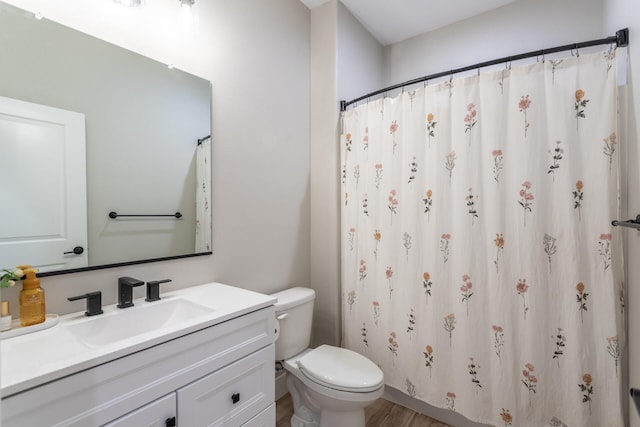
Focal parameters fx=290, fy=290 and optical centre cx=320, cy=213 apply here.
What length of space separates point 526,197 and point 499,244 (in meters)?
0.26

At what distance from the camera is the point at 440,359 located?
165cm

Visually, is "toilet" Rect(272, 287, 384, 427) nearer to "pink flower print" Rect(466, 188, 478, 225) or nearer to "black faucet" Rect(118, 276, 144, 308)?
"black faucet" Rect(118, 276, 144, 308)

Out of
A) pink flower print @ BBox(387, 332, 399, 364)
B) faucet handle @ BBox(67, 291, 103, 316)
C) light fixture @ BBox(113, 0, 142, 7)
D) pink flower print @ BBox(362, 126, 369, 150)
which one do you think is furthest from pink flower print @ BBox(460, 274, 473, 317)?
light fixture @ BBox(113, 0, 142, 7)

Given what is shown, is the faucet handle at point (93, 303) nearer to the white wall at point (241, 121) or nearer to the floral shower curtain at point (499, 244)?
the white wall at point (241, 121)

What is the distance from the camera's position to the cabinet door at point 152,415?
0.81 m

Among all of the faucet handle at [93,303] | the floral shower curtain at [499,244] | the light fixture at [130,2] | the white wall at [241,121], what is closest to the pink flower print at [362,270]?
the floral shower curtain at [499,244]

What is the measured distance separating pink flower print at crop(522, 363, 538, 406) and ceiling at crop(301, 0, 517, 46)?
2.30 metres

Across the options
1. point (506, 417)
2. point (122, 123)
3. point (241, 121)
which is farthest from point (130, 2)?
point (506, 417)

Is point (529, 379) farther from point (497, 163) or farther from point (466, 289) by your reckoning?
point (497, 163)

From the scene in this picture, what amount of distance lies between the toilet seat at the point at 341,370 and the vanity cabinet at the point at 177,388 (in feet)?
1.07

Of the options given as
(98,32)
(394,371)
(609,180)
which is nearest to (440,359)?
(394,371)

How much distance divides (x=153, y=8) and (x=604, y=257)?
2255mm

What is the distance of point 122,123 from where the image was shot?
1.23 meters

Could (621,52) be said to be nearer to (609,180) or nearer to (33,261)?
(609,180)
